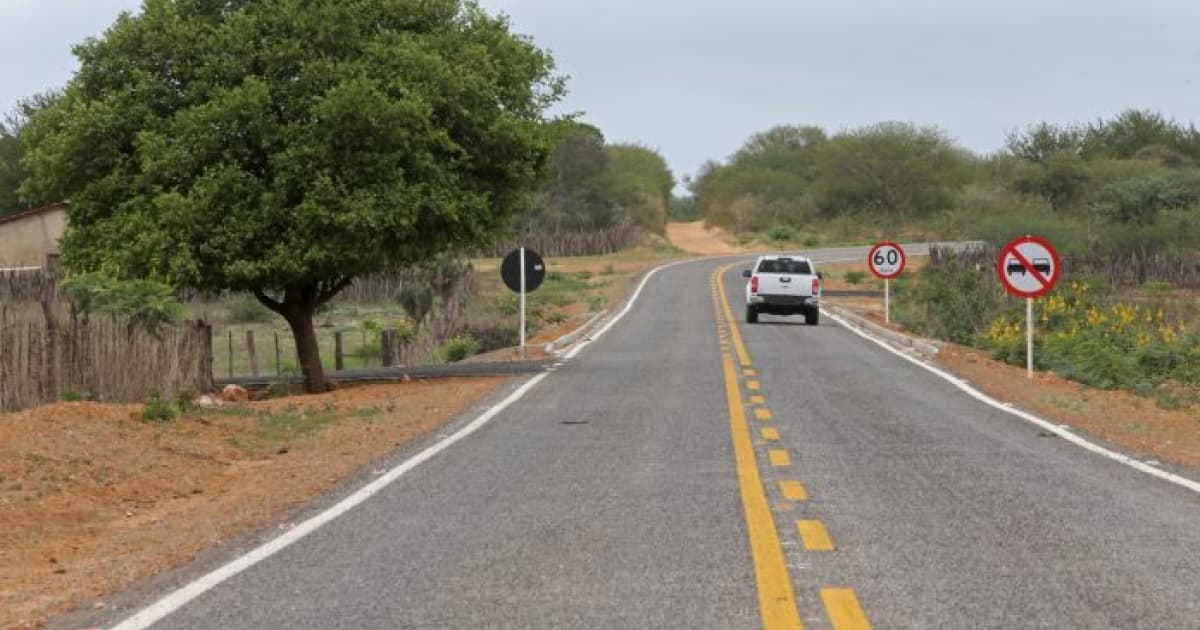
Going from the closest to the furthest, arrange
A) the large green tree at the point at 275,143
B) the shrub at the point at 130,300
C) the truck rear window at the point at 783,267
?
the shrub at the point at 130,300 < the large green tree at the point at 275,143 < the truck rear window at the point at 783,267

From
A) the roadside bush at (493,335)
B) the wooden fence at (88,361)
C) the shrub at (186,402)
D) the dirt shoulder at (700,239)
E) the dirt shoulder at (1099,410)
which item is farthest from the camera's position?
the dirt shoulder at (700,239)

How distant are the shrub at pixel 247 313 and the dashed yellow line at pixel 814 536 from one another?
49.1m

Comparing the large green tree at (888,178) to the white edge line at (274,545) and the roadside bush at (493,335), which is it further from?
the white edge line at (274,545)

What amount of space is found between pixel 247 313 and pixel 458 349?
1867cm

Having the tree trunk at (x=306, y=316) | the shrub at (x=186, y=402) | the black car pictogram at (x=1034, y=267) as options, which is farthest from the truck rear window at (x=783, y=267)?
the shrub at (x=186, y=402)

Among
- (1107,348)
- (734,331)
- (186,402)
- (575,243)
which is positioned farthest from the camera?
(575,243)

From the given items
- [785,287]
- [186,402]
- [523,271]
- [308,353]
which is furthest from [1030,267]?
[785,287]

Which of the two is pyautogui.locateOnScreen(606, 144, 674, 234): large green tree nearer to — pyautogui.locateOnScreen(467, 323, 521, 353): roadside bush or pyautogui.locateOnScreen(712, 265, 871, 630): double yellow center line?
pyautogui.locateOnScreen(467, 323, 521, 353): roadside bush

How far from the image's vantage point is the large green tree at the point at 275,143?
21953 mm

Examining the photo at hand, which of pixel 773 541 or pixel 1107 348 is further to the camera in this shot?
pixel 1107 348

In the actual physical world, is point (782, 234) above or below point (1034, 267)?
above

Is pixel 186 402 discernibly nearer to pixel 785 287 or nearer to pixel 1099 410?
pixel 1099 410

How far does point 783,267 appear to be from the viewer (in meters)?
37.8

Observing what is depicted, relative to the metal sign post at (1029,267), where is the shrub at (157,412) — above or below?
below
